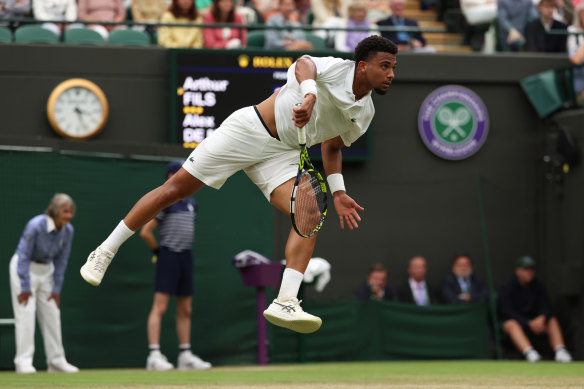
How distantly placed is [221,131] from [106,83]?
720 cm

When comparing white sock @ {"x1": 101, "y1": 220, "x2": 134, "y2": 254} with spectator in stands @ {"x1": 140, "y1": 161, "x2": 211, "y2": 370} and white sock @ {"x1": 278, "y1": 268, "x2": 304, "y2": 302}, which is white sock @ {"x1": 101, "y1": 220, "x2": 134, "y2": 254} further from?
spectator in stands @ {"x1": 140, "y1": 161, "x2": 211, "y2": 370}

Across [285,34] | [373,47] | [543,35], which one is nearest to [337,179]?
[373,47]

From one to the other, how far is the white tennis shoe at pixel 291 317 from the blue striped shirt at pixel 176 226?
14.6ft

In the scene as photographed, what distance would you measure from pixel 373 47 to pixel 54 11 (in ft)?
26.9

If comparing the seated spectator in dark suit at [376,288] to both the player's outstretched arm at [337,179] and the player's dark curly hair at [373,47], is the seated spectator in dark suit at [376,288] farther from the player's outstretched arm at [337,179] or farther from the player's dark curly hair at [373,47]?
the player's dark curly hair at [373,47]

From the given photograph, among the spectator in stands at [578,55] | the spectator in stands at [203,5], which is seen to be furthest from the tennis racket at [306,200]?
the spectator in stands at [578,55]

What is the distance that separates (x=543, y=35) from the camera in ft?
49.6

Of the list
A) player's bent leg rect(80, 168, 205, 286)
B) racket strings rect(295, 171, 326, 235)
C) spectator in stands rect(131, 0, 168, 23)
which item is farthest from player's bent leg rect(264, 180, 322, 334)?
spectator in stands rect(131, 0, 168, 23)

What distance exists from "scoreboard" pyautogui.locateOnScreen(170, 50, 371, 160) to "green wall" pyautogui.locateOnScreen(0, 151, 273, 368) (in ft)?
4.67

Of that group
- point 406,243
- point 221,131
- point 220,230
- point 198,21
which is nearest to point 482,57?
point 406,243

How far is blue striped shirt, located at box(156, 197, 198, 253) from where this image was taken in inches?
428

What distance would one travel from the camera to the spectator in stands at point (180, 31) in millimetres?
14016

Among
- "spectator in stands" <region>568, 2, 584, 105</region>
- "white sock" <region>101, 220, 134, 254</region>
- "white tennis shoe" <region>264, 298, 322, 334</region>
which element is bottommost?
"white tennis shoe" <region>264, 298, 322, 334</region>

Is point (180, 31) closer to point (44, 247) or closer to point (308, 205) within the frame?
point (44, 247)
